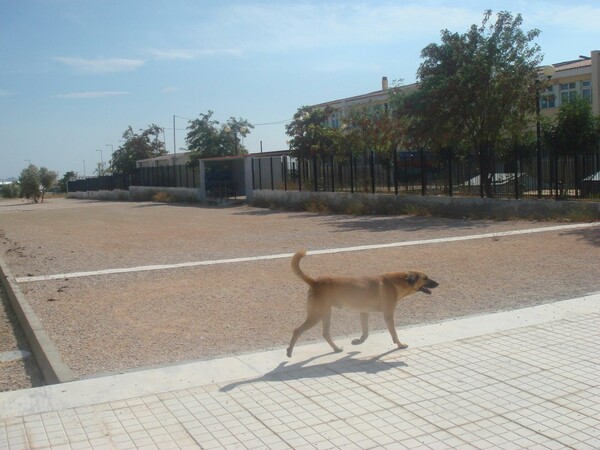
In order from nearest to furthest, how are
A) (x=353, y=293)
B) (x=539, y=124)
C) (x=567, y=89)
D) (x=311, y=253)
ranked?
(x=353, y=293) → (x=311, y=253) → (x=539, y=124) → (x=567, y=89)

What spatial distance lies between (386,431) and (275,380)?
1419 millimetres

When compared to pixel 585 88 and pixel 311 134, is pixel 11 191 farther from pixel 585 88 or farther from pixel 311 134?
pixel 585 88

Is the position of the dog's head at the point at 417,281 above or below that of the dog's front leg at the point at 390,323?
above

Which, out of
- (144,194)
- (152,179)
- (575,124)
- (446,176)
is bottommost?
(144,194)

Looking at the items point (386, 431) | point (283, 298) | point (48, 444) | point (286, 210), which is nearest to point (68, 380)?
point (48, 444)

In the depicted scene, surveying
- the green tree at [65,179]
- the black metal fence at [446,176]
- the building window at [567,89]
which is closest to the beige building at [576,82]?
the building window at [567,89]

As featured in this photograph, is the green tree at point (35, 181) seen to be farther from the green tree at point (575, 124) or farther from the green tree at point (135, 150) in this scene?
the green tree at point (575, 124)

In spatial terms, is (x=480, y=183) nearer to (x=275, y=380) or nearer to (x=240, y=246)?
A: (x=240, y=246)

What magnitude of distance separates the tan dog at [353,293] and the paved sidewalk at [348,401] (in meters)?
0.34

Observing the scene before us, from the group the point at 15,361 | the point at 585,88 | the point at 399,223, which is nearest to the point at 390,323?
the point at 15,361

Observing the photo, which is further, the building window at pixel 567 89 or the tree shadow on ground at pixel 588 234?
the building window at pixel 567 89

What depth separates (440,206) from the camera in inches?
907

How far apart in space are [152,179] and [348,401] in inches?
2003

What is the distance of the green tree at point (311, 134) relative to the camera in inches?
1446
